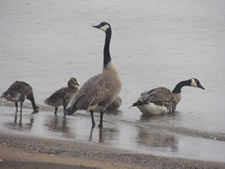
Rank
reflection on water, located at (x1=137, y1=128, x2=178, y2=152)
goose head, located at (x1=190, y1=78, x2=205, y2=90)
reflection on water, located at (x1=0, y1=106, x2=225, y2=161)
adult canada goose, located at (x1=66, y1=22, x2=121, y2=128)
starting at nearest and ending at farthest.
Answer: reflection on water, located at (x1=0, y1=106, x2=225, y2=161) < reflection on water, located at (x1=137, y1=128, x2=178, y2=152) < adult canada goose, located at (x1=66, y1=22, x2=121, y2=128) < goose head, located at (x1=190, y1=78, x2=205, y2=90)

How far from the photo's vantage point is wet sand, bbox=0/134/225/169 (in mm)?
7391

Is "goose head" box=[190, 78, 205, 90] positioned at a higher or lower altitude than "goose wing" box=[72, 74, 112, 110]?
higher

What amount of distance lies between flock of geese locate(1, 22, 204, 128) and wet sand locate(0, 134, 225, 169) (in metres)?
1.90

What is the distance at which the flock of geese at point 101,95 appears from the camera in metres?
11.0

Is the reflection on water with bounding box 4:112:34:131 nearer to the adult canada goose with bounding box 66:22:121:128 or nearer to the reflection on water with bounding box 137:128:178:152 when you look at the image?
the adult canada goose with bounding box 66:22:121:128

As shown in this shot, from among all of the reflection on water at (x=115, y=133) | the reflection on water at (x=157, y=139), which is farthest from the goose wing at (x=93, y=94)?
the reflection on water at (x=157, y=139)

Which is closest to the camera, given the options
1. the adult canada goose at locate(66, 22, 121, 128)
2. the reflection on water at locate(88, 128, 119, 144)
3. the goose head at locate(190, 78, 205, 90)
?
the reflection on water at locate(88, 128, 119, 144)

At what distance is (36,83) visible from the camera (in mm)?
15641

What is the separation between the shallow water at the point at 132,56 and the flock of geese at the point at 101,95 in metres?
0.27

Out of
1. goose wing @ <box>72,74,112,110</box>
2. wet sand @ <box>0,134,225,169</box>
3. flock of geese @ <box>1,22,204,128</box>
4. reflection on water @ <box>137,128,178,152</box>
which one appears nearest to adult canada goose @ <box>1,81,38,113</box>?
flock of geese @ <box>1,22,204,128</box>

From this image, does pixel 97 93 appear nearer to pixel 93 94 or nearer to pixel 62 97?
pixel 93 94

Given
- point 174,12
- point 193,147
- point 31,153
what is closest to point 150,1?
point 174,12

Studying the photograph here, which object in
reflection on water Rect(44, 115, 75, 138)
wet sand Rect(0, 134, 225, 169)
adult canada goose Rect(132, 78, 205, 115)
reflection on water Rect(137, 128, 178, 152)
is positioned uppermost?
adult canada goose Rect(132, 78, 205, 115)

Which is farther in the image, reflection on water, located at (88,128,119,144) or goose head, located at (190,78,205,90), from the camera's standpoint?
goose head, located at (190,78,205,90)
